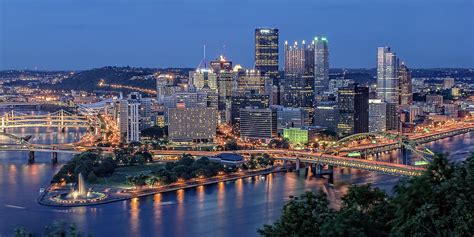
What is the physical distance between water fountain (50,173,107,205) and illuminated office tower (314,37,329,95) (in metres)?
23.3

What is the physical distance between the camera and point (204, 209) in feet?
37.2

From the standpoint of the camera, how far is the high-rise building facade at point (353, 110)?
81.7 ft

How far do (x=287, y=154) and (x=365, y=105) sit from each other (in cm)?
837

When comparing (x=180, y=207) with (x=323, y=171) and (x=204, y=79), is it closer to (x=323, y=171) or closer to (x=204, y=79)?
(x=323, y=171)

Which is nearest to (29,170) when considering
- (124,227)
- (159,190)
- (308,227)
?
(159,190)

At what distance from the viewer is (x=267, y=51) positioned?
3653cm

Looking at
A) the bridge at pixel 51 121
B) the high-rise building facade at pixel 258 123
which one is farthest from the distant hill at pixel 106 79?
the high-rise building facade at pixel 258 123

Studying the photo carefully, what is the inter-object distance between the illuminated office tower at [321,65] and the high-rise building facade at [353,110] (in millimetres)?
9671

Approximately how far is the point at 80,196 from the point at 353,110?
14147mm

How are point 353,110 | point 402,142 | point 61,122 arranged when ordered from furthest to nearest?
1. point 61,122
2. point 353,110
3. point 402,142

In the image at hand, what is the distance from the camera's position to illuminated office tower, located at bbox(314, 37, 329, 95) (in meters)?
35.3

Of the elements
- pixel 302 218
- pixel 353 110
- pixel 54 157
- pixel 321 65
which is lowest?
pixel 54 157

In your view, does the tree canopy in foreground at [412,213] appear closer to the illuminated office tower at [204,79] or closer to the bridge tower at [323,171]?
the bridge tower at [323,171]

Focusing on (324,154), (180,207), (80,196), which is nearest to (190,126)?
(324,154)
